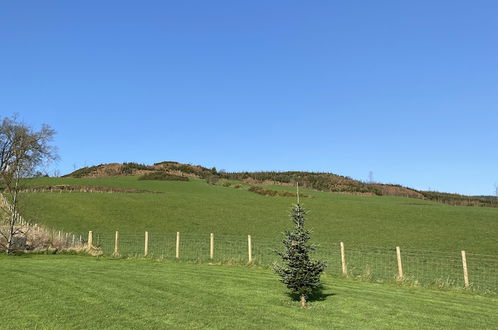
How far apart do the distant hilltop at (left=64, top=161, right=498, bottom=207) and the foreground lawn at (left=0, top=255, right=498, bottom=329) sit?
65774mm

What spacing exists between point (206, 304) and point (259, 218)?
A: 107ft

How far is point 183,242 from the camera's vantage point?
30703mm

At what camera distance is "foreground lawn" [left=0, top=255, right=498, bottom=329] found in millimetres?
9227

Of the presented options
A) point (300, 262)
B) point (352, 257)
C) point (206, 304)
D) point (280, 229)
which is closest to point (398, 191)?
point (280, 229)

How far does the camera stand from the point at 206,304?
36.2 ft

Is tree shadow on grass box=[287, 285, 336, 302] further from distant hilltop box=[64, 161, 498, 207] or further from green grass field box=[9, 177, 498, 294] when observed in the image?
distant hilltop box=[64, 161, 498, 207]

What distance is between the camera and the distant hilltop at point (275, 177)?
8144 centimetres

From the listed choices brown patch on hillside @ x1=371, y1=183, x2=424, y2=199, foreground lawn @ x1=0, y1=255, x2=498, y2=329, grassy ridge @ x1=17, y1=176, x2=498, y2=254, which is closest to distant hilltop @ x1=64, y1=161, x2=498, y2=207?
brown patch on hillside @ x1=371, y1=183, x2=424, y2=199

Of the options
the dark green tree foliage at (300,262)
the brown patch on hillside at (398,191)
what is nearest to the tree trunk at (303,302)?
the dark green tree foliage at (300,262)

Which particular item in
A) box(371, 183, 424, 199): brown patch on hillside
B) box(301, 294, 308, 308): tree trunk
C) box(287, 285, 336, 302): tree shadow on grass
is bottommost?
box(287, 285, 336, 302): tree shadow on grass

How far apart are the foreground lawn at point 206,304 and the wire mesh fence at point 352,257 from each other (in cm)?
354

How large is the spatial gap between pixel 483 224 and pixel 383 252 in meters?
19.2

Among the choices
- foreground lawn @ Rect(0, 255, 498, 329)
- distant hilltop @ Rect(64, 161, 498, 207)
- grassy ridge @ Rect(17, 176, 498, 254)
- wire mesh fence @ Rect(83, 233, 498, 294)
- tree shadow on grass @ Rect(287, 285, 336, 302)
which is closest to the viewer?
foreground lawn @ Rect(0, 255, 498, 329)

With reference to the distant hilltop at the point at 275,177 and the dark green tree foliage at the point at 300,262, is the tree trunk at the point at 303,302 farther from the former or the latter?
the distant hilltop at the point at 275,177
